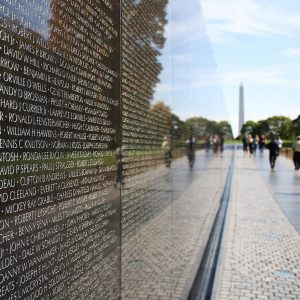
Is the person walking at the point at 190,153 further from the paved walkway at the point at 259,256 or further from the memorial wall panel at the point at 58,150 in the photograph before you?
the memorial wall panel at the point at 58,150

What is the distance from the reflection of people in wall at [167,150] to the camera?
4.53m

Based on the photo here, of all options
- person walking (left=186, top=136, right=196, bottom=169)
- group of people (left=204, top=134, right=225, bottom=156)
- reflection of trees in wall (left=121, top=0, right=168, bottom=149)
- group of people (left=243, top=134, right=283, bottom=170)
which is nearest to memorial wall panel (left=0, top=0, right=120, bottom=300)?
reflection of trees in wall (left=121, top=0, right=168, bottom=149)

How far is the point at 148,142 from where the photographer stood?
368cm

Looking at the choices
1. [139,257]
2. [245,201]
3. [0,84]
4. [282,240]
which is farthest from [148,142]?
[245,201]

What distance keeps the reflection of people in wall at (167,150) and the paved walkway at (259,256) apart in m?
1.54

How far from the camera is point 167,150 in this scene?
4703 millimetres

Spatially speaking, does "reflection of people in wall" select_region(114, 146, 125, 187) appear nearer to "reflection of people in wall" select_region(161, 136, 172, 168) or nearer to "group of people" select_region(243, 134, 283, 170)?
"reflection of people in wall" select_region(161, 136, 172, 168)

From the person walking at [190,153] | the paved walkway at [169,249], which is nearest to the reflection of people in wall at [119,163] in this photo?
the paved walkway at [169,249]

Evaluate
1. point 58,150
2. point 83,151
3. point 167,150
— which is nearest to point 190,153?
point 167,150

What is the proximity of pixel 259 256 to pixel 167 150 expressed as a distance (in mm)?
3076

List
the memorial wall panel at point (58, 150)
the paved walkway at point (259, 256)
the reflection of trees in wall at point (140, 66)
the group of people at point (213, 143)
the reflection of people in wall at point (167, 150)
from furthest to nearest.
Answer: the group of people at point (213, 143)
the paved walkway at point (259, 256)
the reflection of people in wall at point (167, 150)
the reflection of trees in wall at point (140, 66)
the memorial wall panel at point (58, 150)

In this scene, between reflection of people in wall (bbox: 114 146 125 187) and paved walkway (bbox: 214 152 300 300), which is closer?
reflection of people in wall (bbox: 114 146 125 187)

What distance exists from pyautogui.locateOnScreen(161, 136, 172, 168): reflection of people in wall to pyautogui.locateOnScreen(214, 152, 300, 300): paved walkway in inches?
60.7

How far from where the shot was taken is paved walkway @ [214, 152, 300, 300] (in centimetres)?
551
